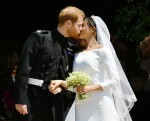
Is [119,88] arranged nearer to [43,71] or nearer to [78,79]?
[78,79]

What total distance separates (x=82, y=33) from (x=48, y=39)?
0.44 m

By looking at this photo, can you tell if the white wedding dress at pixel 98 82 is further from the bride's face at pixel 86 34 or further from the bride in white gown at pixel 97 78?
the bride's face at pixel 86 34

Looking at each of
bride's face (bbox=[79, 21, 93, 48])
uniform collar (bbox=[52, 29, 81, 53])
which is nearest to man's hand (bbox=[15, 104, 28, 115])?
uniform collar (bbox=[52, 29, 81, 53])

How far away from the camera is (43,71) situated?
5789 mm

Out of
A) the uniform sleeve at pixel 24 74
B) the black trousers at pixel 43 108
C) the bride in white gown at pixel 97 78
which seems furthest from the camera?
the bride in white gown at pixel 97 78

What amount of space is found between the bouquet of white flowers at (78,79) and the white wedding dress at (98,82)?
7.5 inches

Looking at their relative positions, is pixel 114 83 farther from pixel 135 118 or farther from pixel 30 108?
pixel 135 118

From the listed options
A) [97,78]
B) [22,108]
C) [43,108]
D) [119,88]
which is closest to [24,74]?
[22,108]

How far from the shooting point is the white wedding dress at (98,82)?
5879mm

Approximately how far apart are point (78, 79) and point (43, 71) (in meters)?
0.41

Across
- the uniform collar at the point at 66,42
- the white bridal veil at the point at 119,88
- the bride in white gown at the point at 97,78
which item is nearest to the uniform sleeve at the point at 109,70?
the bride in white gown at the point at 97,78

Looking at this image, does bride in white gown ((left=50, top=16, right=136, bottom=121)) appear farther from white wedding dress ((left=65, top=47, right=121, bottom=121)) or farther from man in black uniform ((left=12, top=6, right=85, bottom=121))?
man in black uniform ((left=12, top=6, right=85, bottom=121))

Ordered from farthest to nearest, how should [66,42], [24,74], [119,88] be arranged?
[119,88], [66,42], [24,74]

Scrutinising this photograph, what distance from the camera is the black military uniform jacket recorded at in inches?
222
